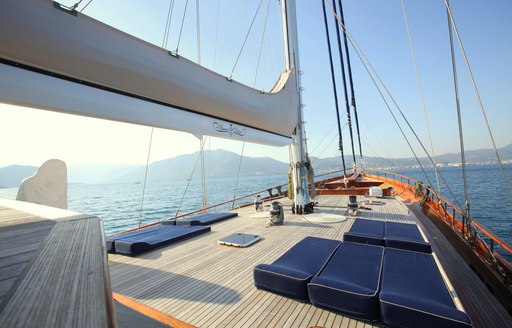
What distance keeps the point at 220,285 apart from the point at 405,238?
3.22 metres

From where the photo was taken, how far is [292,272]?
9.99 feet

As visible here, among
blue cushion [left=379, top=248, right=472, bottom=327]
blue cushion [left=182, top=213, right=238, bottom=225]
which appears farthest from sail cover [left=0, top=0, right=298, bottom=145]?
blue cushion [left=379, top=248, right=472, bottom=327]

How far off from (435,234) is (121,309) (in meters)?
6.64

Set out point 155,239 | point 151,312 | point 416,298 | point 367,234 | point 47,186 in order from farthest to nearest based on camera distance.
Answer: point 47,186 → point 155,239 → point 367,234 → point 151,312 → point 416,298

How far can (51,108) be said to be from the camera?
2.49 m

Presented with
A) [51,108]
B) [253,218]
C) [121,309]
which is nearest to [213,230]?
[253,218]

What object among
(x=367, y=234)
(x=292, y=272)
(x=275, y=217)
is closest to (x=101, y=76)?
(x=292, y=272)

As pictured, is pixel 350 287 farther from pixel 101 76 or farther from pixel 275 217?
pixel 275 217

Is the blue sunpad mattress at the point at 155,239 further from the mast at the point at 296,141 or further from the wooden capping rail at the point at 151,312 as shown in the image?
the mast at the point at 296,141

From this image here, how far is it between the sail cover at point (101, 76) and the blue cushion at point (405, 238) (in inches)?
137

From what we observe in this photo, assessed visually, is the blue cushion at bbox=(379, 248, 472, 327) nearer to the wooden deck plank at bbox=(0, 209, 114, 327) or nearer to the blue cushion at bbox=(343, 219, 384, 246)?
the blue cushion at bbox=(343, 219, 384, 246)

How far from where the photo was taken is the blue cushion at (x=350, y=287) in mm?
2500

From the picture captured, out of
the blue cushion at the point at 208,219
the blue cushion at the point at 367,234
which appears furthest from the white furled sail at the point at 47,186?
the blue cushion at the point at 367,234

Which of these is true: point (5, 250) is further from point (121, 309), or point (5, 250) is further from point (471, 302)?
point (471, 302)
